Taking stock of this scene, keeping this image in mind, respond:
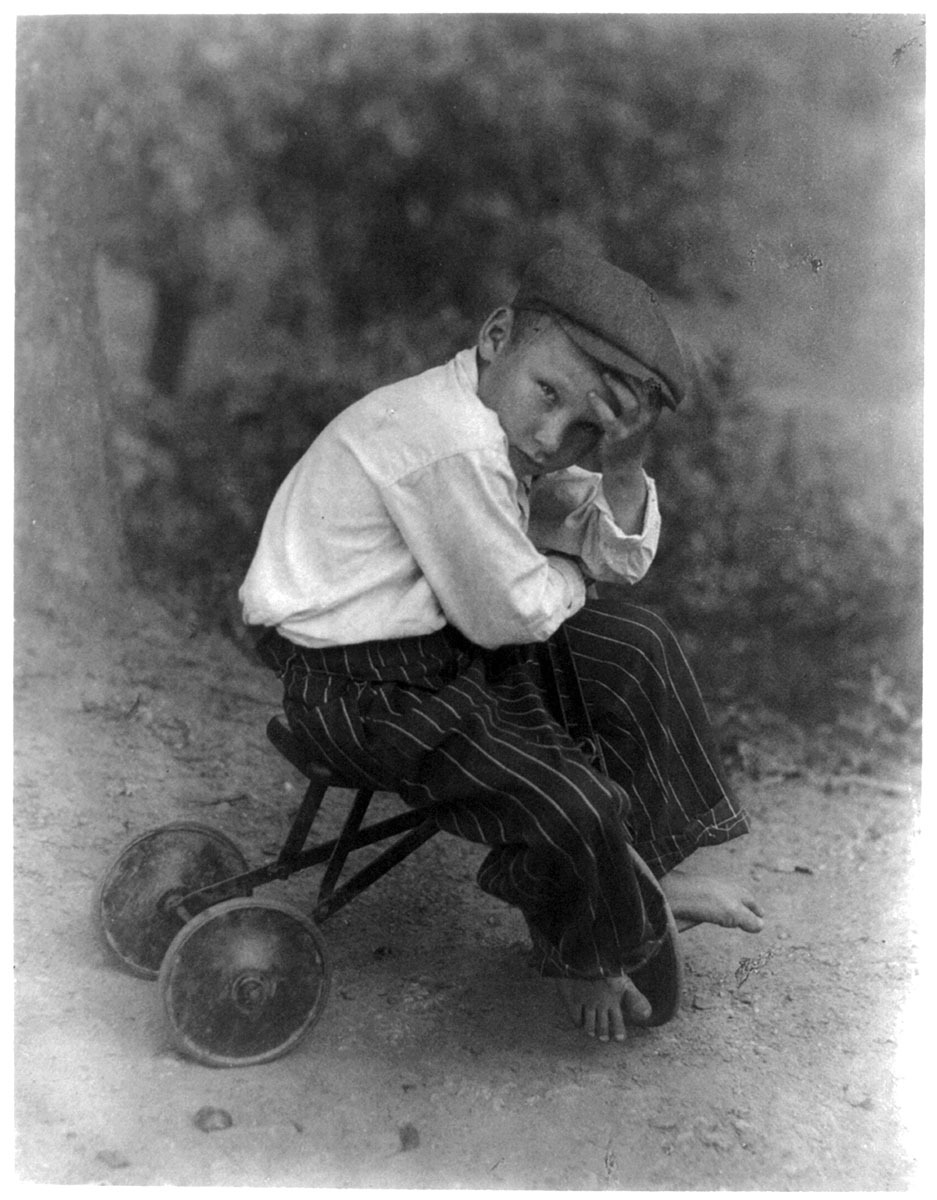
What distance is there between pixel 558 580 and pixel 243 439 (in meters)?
1.36

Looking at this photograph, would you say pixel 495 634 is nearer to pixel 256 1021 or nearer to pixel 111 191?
pixel 256 1021

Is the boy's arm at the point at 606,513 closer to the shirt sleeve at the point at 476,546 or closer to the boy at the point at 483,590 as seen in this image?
the boy at the point at 483,590

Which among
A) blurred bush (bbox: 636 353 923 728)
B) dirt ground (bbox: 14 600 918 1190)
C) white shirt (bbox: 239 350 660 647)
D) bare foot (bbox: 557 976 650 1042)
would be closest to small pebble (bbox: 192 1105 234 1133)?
dirt ground (bbox: 14 600 918 1190)

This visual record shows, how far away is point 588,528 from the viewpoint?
9.21ft

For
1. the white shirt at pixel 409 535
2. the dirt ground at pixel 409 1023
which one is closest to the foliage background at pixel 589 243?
the dirt ground at pixel 409 1023

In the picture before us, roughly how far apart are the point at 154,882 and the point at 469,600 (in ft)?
3.24

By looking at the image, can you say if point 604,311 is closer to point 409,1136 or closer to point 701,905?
point 701,905

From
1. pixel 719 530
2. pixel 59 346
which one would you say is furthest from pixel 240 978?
pixel 719 530

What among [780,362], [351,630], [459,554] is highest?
[780,362]

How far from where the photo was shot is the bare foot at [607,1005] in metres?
2.76

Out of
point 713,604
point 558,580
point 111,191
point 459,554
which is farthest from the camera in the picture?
point 713,604

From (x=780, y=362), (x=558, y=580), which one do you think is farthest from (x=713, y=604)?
(x=558, y=580)

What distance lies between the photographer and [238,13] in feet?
9.14

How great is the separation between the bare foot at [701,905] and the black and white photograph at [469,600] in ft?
0.03
